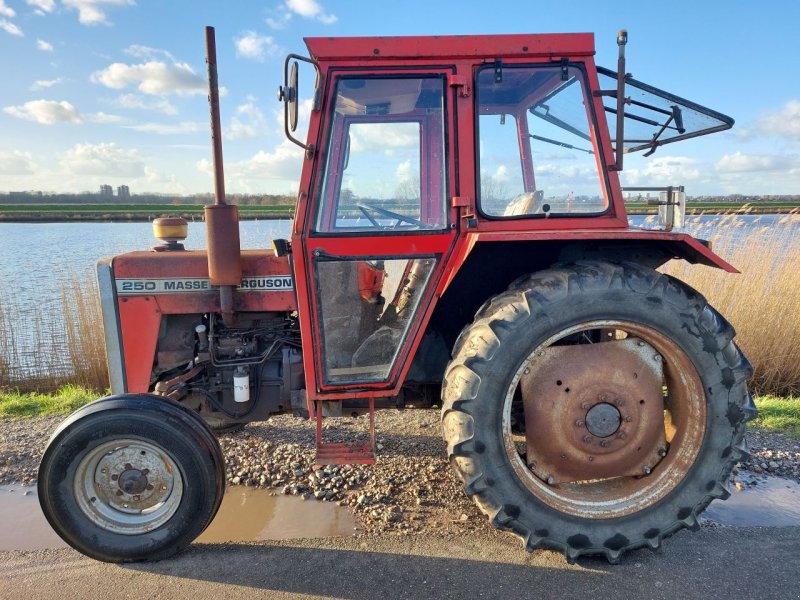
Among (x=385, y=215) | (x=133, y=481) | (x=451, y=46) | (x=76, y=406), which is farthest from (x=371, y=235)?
(x=76, y=406)

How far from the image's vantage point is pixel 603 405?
2521 mm

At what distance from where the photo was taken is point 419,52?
2490mm

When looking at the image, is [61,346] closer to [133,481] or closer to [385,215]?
[133,481]

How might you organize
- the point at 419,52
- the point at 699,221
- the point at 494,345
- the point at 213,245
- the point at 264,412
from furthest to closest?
the point at 699,221, the point at 264,412, the point at 213,245, the point at 419,52, the point at 494,345

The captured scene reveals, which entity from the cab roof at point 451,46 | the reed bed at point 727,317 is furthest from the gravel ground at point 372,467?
the cab roof at point 451,46

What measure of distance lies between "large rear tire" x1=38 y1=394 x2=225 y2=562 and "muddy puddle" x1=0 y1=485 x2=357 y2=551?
319 millimetres

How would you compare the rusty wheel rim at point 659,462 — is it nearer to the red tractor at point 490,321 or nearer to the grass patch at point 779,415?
the red tractor at point 490,321

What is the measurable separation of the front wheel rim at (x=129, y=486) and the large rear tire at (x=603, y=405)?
1368mm

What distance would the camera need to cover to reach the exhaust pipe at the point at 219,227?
8.05 ft

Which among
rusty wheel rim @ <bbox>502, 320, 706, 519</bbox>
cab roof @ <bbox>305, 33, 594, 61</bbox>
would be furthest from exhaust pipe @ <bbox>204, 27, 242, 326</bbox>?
rusty wheel rim @ <bbox>502, 320, 706, 519</bbox>

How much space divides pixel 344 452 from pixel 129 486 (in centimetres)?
103

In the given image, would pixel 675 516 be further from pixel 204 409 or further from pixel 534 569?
pixel 204 409

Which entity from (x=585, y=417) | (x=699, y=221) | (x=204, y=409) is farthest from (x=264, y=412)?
(x=699, y=221)

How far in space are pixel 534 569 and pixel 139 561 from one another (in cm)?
184
